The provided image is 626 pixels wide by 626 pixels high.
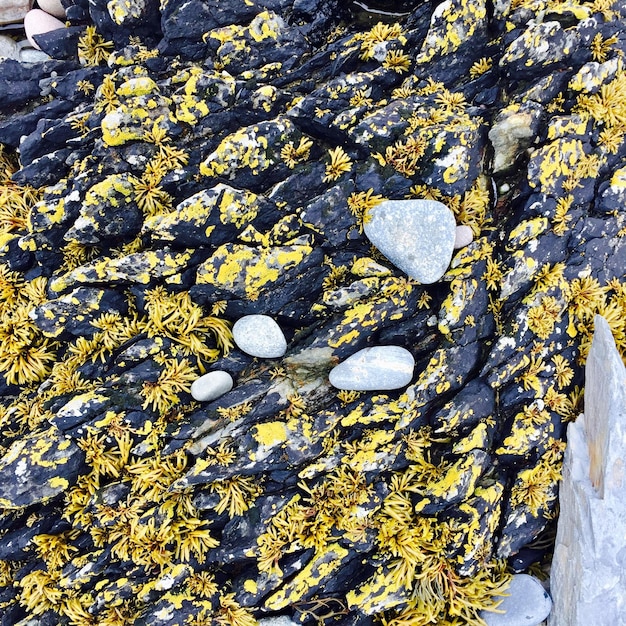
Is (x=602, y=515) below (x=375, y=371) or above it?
below

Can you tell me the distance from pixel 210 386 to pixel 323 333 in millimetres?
1430

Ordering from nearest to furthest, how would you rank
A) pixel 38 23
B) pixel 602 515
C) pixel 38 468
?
pixel 602 515
pixel 38 468
pixel 38 23

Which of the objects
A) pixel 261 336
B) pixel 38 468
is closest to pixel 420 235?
pixel 261 336

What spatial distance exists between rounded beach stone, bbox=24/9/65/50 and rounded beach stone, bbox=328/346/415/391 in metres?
6.39

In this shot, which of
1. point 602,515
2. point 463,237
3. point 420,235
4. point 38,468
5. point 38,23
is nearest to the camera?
point 602,515

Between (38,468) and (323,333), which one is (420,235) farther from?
(38,468)

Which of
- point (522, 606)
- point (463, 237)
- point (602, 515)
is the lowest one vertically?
point (522, 606)

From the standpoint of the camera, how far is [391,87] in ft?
17.9

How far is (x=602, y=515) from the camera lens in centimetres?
461

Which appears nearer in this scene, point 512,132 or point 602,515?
point 602,515

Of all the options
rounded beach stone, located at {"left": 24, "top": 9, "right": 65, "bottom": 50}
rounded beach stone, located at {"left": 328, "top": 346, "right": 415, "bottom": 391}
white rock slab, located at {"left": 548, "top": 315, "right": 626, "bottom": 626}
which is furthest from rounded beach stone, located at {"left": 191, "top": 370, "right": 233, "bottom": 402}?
rounded beach stone, located at {"left": 24, "top": 9, "right": 65, "bottom": 50}

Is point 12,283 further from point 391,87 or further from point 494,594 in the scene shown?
point 494,594

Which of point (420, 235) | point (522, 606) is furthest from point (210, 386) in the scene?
point (522, 606)

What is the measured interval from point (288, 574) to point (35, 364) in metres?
3.90
